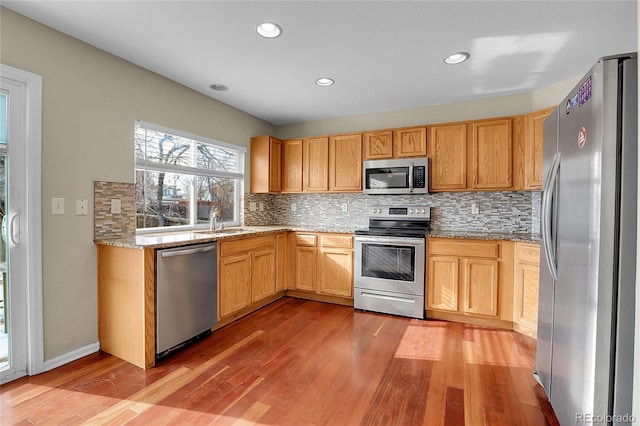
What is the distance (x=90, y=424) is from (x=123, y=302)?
86cm

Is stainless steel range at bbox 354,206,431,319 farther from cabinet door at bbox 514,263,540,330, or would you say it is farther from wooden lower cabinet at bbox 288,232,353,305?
cabinet door at bbox 514,263,540,330

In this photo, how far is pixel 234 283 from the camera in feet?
10.0

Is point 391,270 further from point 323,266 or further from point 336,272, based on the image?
point 323,266

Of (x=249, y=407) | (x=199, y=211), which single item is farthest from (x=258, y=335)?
(x=199, y=211)

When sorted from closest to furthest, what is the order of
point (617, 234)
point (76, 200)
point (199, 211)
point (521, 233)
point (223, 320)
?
point (617, 234)
point (76, 200)
point (223, 320)
point (521, 233)
point (199, 211)

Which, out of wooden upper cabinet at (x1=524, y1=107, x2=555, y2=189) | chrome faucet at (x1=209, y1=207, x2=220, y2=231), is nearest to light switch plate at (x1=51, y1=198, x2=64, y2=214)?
chrome faucet at (x1=209, y1=207, x2=220, y2=231)

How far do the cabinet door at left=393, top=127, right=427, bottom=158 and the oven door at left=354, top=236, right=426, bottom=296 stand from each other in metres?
1.03

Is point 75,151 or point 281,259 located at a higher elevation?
point 75,151

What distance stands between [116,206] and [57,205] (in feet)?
1.40

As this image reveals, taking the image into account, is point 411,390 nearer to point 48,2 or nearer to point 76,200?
point 76,200

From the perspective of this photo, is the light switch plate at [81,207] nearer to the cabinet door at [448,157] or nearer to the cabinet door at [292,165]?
the cabinet door at [292,165]

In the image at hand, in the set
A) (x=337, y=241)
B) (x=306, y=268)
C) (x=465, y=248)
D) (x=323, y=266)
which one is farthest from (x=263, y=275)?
(x=465, y=248)

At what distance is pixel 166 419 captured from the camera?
1.67 m

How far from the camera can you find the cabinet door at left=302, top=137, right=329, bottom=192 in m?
4.07
